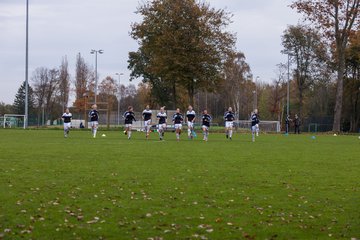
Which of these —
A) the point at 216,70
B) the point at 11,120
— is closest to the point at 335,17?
the point at 216,70

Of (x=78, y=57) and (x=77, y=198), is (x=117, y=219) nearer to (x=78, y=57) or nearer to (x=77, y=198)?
(x=77, y=198)

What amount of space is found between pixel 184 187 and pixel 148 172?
2924 mm

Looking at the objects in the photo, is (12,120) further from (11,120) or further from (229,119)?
(229,119)

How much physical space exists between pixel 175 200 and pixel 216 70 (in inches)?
1917

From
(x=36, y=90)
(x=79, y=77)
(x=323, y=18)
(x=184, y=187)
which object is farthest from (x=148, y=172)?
(x=36, y=90)

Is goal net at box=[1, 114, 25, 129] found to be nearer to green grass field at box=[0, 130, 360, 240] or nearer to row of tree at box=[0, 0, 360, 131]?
row of tree at box=[0, 0, 360, 131]

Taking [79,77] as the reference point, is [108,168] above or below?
below

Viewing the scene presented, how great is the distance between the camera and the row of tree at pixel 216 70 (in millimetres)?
55844

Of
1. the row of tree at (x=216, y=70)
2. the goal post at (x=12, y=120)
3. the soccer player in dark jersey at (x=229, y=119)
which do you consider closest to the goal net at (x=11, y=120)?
the goal post at (x=12, y=120)

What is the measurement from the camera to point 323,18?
5441 centimetres

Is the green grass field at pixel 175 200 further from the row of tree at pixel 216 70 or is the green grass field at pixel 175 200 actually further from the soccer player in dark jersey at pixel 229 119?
the row of tree at pixel 216 70

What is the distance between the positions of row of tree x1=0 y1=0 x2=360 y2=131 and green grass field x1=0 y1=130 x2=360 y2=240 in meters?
40.1

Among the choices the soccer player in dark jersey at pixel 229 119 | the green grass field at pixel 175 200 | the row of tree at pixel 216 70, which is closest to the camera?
the green grass field at pixel 175 200

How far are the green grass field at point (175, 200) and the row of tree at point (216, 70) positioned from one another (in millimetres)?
40145
